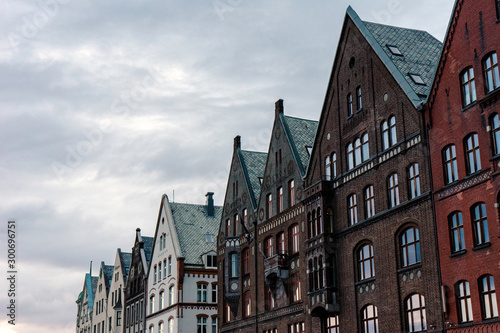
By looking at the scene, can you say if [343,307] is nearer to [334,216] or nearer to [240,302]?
[334,216]

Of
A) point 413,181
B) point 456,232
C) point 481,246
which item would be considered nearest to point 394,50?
point 413,181

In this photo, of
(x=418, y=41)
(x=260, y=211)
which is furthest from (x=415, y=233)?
(x=260, y=211)

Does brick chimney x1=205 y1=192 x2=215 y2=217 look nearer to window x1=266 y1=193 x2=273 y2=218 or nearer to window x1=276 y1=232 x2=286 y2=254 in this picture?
window x1=266 y1=193 x2=273 y2=218

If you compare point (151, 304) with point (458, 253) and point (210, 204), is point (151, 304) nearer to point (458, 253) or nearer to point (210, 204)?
point (210, 204)

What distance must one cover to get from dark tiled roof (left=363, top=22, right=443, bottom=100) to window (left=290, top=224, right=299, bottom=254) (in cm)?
1459

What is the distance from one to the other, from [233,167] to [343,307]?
81.2ft

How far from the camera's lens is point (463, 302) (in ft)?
110

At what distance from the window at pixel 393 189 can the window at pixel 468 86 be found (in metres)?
6.57

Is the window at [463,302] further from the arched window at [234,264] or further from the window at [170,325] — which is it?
the window at [170,325]

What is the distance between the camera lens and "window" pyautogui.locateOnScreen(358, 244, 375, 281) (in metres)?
41.6

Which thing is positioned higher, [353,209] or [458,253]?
[353,209]

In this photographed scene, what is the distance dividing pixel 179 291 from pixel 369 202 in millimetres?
35263

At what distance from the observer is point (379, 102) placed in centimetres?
4225

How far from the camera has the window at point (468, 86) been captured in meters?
34.8
